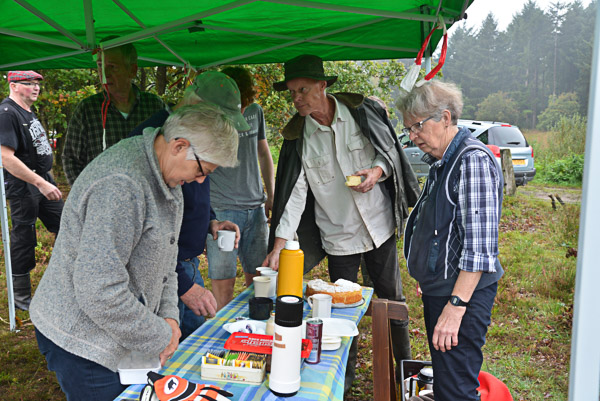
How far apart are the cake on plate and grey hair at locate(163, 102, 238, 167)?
2.79 ft

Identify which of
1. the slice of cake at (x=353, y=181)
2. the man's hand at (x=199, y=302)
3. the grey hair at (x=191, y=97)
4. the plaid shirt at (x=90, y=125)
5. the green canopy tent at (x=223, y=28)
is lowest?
the man's hand at (x=199, y=302)

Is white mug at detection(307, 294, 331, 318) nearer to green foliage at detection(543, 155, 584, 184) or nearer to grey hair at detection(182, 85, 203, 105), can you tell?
grey hair at detection(182, 85, 203, 105)

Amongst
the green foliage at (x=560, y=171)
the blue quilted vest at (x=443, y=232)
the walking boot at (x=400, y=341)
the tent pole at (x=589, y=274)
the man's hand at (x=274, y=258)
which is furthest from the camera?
the green foliage at (x=560, y=171)

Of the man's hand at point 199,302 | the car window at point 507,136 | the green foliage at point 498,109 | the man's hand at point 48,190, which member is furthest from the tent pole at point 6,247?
the green foliage at point 498,109

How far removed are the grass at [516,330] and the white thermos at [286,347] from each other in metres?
2.01

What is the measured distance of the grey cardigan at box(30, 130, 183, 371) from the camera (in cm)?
122

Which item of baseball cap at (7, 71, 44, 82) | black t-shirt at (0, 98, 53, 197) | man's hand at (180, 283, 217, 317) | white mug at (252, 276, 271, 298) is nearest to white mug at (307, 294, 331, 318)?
white mug at (252, 276, 271, 298)

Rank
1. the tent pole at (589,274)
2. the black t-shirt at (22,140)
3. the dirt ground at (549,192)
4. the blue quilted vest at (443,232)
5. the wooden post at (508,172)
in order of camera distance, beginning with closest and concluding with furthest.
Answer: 1. the tent pole at (589,274)
2. the blue quilted vest at (443,232)
3. the black t-shirt at (22,140)
4. the dirt ground at (549,192)
5. the wooden post at (508,172)

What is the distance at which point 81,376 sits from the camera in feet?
4.51

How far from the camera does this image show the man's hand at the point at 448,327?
1.72 meters

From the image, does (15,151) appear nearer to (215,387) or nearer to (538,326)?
(215,387)

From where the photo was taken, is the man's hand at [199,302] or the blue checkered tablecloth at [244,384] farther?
the man's hand at [199,302]

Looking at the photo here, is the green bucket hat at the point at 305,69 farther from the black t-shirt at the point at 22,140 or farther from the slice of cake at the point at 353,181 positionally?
the black t-shirt at the point at 22,140

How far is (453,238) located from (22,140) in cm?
387
